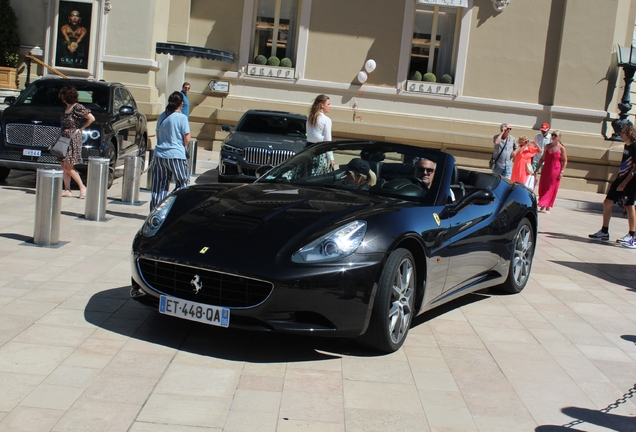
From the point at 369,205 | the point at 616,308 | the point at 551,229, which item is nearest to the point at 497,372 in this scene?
the point at 369,205

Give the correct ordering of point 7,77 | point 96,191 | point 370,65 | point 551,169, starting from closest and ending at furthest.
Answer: point 96,191 → point 551,169 → point 7,77 → point 370,65

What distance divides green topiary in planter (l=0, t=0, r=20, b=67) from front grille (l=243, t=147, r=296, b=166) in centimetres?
820

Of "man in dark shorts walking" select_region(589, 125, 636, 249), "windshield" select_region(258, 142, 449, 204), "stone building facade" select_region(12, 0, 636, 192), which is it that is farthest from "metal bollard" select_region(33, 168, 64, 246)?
"stone building facade" select_region(12, 0, 636, 192)

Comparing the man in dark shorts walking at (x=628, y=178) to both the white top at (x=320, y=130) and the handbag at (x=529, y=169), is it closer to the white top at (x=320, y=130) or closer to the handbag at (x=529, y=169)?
the handbag at (x=529, y=169)

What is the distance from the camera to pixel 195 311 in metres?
5.11

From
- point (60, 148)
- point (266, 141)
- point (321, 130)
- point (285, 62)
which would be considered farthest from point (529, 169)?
Answer: point (60, 148)

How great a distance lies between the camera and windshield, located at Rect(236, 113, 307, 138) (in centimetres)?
1508

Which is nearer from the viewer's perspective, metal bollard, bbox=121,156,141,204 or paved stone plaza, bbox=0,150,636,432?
paved stone plaza, bbox=0,150,636,432

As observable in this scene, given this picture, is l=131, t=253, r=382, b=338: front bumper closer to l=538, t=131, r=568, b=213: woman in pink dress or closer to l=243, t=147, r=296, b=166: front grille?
l=243, t=147, r=296, b=166: front grille

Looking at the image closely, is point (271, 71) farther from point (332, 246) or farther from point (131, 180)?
point (332, 246)

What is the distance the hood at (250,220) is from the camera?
5.14 metres

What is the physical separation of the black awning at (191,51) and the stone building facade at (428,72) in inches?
24.5

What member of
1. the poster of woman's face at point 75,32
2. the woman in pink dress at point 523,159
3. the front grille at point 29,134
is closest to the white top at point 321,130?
the front grille at point 29,134

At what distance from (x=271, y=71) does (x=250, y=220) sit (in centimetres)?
1701
